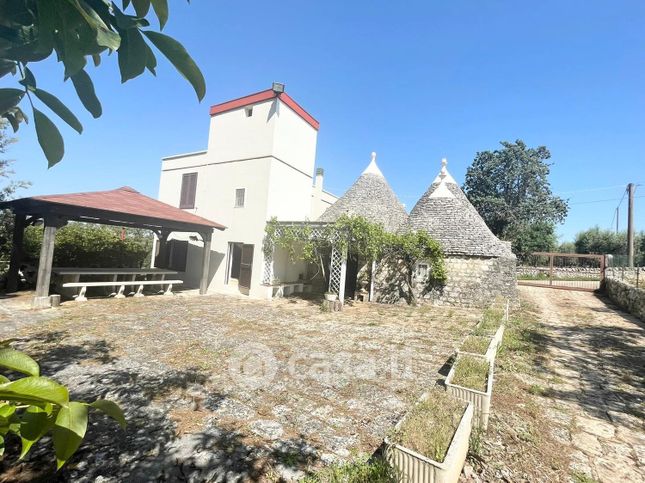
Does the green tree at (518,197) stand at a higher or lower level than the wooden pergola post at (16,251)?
higher

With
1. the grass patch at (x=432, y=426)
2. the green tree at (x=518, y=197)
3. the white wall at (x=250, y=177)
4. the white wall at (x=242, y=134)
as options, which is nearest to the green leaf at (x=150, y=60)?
the grass patch at (x=432, y=426)

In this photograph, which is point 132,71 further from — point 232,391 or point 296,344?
point 296,344

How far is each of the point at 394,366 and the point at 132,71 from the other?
20.7 ft

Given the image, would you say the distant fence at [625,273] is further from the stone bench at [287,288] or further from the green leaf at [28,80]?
the green leaf at [28,80]

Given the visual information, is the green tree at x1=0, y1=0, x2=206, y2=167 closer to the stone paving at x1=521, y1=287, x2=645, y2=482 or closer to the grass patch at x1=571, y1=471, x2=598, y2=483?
the grass patch at x1=571, y1=471, x2=598, y2=483

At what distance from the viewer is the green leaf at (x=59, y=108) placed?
1133mm

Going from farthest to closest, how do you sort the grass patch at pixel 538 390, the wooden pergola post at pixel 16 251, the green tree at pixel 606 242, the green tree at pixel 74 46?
1. the green tree at pixel 606 242
2. the wooden pergola post at pixel 16 251
3. the grass patch at pixel 538 390
4. the green tree at pixel 74 46

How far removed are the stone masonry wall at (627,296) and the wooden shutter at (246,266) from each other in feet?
50.1

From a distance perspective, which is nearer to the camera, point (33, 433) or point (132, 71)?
point (33, 433)

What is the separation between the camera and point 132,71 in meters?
1.07

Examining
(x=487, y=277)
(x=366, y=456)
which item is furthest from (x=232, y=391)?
(x=487, y=277)

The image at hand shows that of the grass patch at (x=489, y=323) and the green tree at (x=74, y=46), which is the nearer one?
the green tree at (x=74, y=46)

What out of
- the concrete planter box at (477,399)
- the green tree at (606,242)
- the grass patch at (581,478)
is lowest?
the grass patch at (581,478)

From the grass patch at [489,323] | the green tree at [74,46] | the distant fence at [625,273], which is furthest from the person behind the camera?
the distant fence at [625,273]
